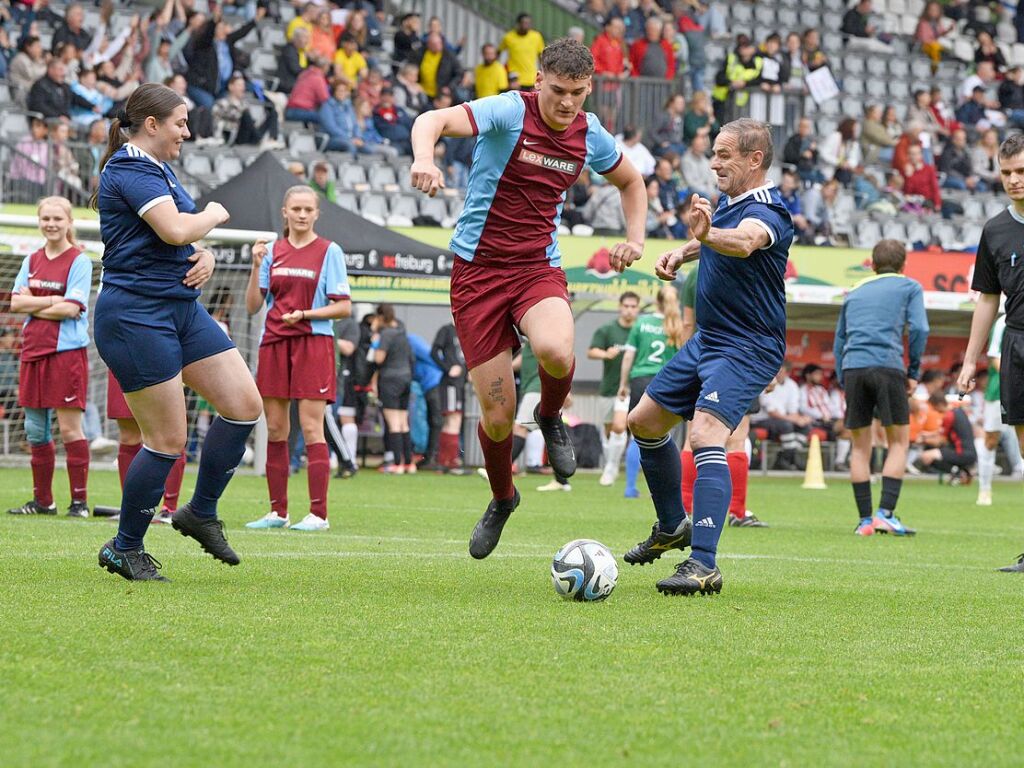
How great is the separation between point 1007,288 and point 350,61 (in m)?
16.3

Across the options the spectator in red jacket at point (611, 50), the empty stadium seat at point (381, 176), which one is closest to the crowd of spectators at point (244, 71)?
the empty stadium seat at point (381, 176)

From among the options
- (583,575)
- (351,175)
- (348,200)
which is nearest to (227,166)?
(348,200)

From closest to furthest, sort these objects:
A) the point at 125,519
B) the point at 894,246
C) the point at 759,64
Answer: the point at 125,519, the point at 894,246, the point at 759,64

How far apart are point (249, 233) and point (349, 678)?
1087 cm

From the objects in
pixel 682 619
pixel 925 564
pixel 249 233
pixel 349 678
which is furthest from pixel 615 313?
A: pixel 349 678

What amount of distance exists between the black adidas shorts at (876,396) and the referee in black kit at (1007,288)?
2.47 metres

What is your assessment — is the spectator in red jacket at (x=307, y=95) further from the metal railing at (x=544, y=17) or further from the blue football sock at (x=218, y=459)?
the blue football sock at (x=218, y=459)

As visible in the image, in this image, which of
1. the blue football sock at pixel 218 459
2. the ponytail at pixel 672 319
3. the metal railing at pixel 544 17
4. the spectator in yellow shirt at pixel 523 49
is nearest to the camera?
the blue football sock at pixel 218 459

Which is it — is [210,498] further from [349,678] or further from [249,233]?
[249,233]

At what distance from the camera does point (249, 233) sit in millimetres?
14562

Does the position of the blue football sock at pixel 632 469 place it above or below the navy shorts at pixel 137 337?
below

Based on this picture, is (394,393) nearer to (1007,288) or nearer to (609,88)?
(609,88)

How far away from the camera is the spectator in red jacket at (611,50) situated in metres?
26.0

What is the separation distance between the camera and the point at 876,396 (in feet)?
36.7
